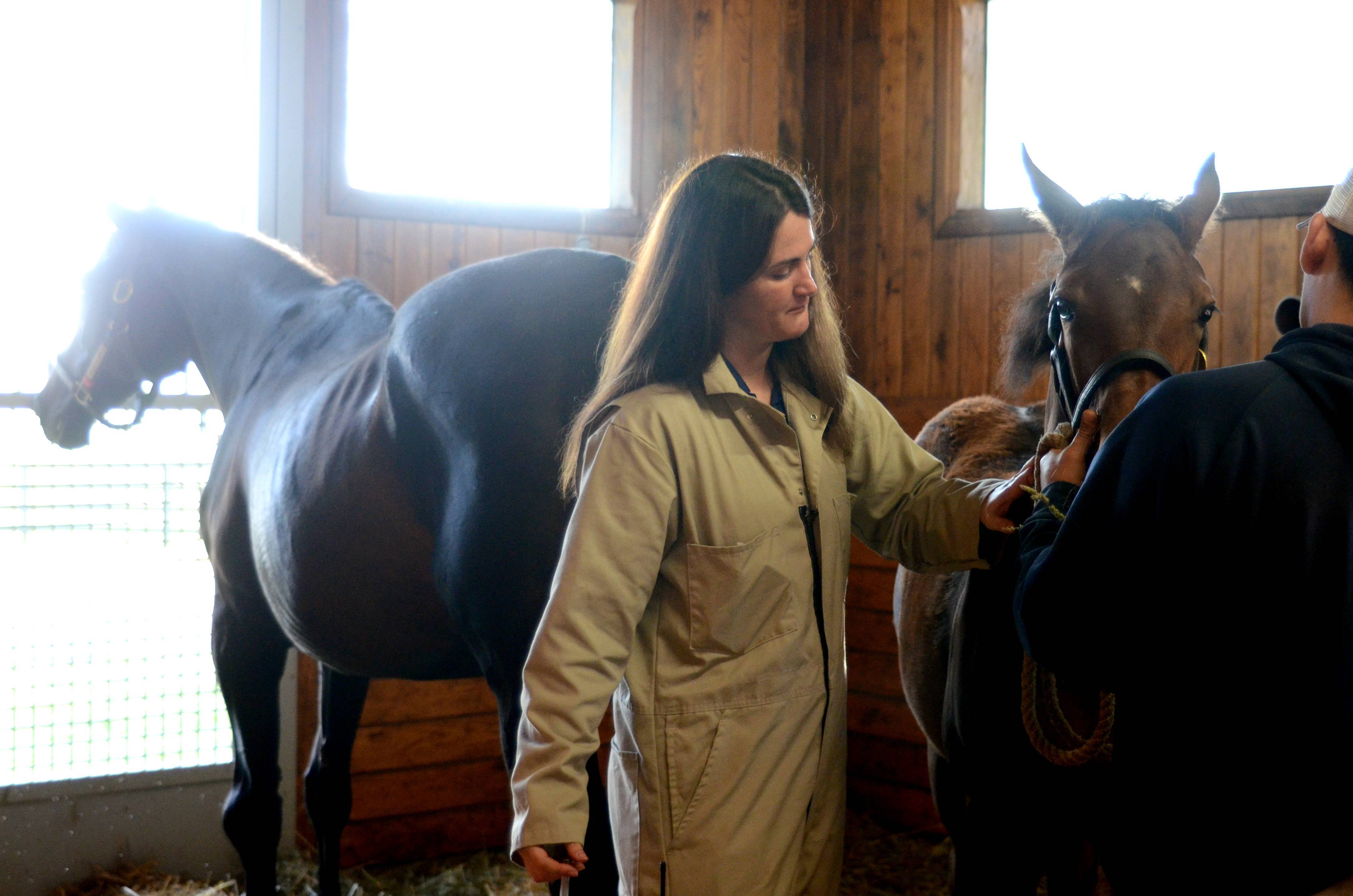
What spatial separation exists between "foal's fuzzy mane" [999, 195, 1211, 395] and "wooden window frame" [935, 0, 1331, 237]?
1502 mm

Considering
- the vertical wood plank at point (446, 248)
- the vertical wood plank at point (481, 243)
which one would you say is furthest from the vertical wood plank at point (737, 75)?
the vertical wood plank at point (446, 248)

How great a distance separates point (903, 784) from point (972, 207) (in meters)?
1.90

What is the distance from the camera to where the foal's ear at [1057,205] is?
158 centimetres

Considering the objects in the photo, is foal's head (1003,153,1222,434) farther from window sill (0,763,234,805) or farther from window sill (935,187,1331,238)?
window sill (0,763,234,805)

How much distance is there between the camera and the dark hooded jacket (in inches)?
31.2

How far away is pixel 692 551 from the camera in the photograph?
1160 millimetres

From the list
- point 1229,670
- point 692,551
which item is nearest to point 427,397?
point 692,551

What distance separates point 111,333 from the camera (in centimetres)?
270

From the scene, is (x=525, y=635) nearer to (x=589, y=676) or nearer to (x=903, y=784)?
(x=589, y=676)

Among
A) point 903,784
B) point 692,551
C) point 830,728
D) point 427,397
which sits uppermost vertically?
point 427,397

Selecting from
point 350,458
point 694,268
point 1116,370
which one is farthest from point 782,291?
point 350,458

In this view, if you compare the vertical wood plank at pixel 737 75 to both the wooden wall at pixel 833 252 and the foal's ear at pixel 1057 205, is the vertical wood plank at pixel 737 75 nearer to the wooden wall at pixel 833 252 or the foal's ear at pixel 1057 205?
the wooden wall at pixel 833 252

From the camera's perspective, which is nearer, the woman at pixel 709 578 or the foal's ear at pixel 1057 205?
the woman at pixel 709 578

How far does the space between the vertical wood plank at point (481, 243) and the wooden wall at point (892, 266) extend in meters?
1.18
